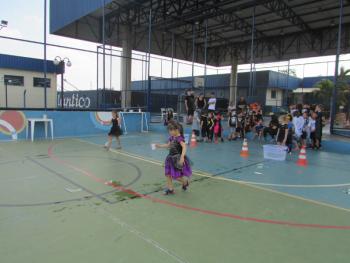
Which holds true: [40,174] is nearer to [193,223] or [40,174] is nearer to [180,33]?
[193,223]

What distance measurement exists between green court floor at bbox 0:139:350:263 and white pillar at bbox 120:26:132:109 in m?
12.6

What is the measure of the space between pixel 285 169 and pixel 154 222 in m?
4.44

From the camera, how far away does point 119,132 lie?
9.36 m

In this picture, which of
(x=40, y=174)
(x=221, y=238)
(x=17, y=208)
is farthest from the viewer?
(x=40, y=174)

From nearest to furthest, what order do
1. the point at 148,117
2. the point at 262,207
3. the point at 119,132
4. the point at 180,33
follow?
the point at 262,207
the point at 119,132
the point at 148,117
the point at 180,33

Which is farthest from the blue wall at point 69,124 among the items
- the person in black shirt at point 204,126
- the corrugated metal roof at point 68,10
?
the corrugated metal roof at point 68,10

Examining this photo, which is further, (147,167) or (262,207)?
(147,167)

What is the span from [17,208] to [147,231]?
80.1 inches

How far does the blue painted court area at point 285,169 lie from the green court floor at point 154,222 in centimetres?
47

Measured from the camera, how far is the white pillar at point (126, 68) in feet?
60.7

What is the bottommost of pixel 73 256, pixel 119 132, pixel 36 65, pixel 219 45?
pixel 73 256

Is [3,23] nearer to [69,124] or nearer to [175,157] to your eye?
[69,124]

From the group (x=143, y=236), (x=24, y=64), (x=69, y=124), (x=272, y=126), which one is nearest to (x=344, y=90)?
(x=272, y=126)

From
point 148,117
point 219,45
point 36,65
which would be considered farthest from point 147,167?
point 219,45
